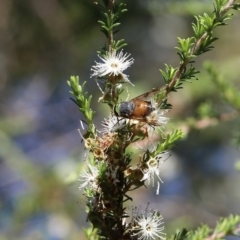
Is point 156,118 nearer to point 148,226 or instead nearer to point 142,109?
point 142,109

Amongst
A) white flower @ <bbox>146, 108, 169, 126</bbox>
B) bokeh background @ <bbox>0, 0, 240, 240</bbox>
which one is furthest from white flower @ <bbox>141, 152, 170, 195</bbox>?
bokeh background @ <bbox>0, 0, 240, 240</bbox>

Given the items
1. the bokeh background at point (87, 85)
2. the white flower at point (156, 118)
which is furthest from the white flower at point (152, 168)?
the bokeh background at point (87, 85)

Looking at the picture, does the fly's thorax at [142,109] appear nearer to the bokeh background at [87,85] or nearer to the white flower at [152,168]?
the white flower at [152,168]

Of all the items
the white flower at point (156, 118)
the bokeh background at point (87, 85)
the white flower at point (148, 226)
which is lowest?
the white flower at point (148, 226)

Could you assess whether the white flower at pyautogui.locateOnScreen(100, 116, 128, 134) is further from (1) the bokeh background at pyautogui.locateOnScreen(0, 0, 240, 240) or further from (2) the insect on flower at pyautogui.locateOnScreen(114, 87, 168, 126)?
(1) the bokeh background at pyautogui.locateOnScreen(0, 0, 240, 240)

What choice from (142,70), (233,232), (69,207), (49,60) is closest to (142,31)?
(142,70)
